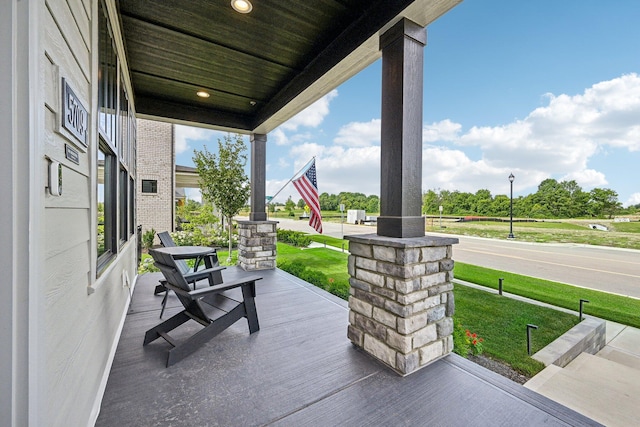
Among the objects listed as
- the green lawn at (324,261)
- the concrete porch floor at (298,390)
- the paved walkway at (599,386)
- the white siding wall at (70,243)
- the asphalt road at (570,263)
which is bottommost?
the paved walkway at (599,386)

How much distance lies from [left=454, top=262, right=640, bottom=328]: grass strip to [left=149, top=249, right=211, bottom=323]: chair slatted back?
571 cm

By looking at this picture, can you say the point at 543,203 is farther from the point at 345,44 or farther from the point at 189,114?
the point at 189,114

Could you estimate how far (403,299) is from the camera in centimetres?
195

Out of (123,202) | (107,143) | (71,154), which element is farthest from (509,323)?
(123,202)

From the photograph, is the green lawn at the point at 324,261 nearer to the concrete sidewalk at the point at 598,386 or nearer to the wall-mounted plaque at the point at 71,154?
the concrete sidewalk at the point at 598,386

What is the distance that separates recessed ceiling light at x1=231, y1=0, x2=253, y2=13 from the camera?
232 centimetres

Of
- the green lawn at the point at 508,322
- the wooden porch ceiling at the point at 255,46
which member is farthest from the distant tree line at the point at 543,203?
the wooden porch ceiling at the point at 255,46

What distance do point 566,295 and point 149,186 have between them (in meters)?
12.6

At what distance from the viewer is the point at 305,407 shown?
1.68 m

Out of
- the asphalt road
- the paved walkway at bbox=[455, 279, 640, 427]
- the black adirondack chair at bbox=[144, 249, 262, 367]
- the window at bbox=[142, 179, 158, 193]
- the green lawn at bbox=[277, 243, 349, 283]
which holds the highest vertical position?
the window at bbox=[142, 179, 158, 193]

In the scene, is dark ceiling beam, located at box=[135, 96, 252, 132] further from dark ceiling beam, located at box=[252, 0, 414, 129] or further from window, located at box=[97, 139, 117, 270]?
window, located at box=[97, 139, 117, 270]

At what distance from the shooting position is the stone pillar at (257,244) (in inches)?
203

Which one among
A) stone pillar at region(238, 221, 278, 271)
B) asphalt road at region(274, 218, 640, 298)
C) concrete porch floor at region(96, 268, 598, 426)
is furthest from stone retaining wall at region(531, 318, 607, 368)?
stone pillar at region(238, 221, 278, 271)

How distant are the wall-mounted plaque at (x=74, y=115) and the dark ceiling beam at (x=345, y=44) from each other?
2.22 metres
